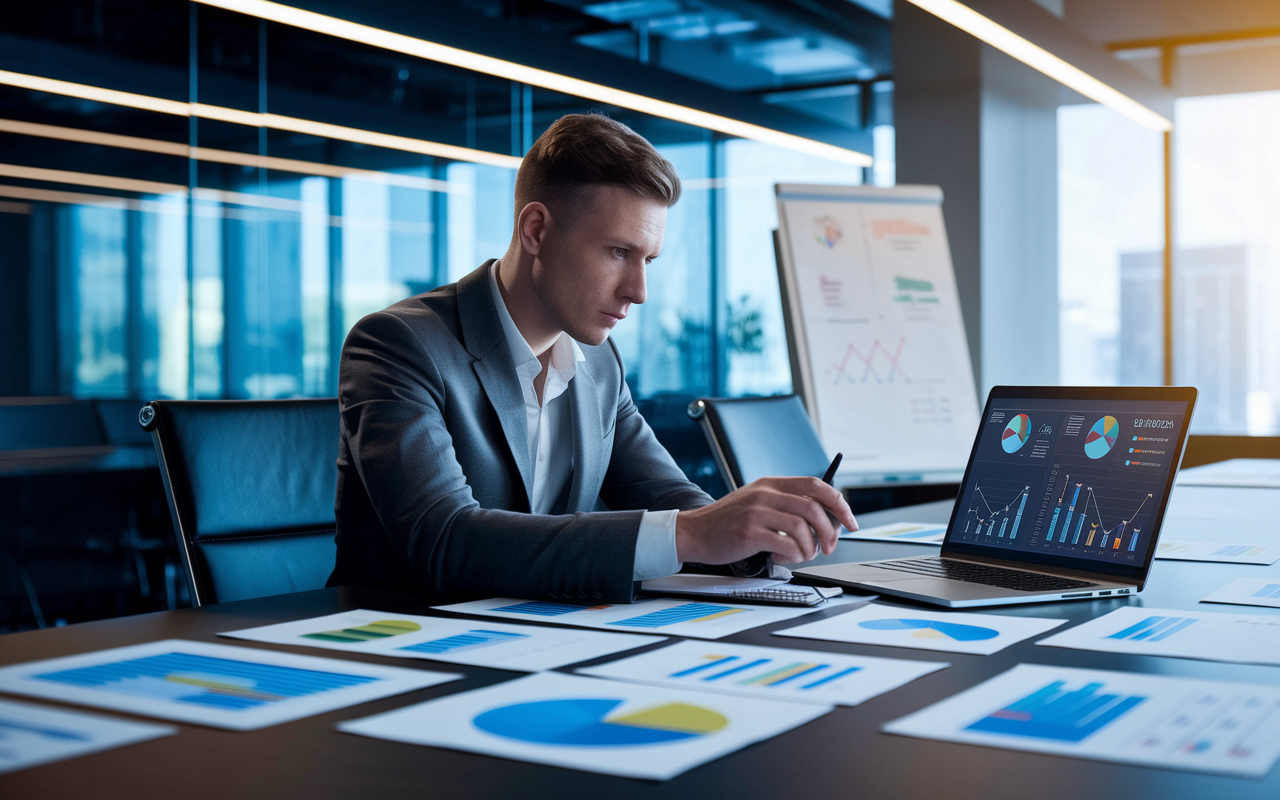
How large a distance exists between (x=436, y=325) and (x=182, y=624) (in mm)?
620

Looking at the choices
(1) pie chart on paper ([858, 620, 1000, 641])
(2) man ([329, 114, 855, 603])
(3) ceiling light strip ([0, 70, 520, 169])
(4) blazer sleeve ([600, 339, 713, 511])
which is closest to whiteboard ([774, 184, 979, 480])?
(3) ceiling light strip ([0, 70, 520, 169])

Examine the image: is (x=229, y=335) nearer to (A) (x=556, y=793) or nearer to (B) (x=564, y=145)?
(B) (x=564, y=145)

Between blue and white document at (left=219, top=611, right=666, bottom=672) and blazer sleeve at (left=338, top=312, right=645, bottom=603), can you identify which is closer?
blue and white document at (left=219, top=611, right=666, bottom=672)

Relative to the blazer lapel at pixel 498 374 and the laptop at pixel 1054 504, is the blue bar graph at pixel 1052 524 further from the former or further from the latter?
the blazer lapel at pixel 498 374

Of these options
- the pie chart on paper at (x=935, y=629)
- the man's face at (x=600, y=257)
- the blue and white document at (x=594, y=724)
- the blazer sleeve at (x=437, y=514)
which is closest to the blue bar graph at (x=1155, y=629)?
the pie chart on paper at (x=935, y=629)

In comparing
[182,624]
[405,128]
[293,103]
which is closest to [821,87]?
[405,128]

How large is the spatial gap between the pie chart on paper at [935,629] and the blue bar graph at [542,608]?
1.12 feet

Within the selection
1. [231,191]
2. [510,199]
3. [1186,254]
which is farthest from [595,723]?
[1186,254]

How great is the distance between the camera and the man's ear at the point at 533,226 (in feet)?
5.75

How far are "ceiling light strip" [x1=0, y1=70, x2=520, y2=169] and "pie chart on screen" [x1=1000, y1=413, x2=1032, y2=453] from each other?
325 cm

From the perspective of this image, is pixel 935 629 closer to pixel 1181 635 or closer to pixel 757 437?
pixel 1181 635

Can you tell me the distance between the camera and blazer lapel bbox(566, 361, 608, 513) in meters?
1.85

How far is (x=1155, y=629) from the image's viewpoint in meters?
1.19

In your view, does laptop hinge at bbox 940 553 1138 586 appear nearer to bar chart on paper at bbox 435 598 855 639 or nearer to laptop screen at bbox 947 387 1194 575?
laptop screen at bbox 947 387 1194 575
